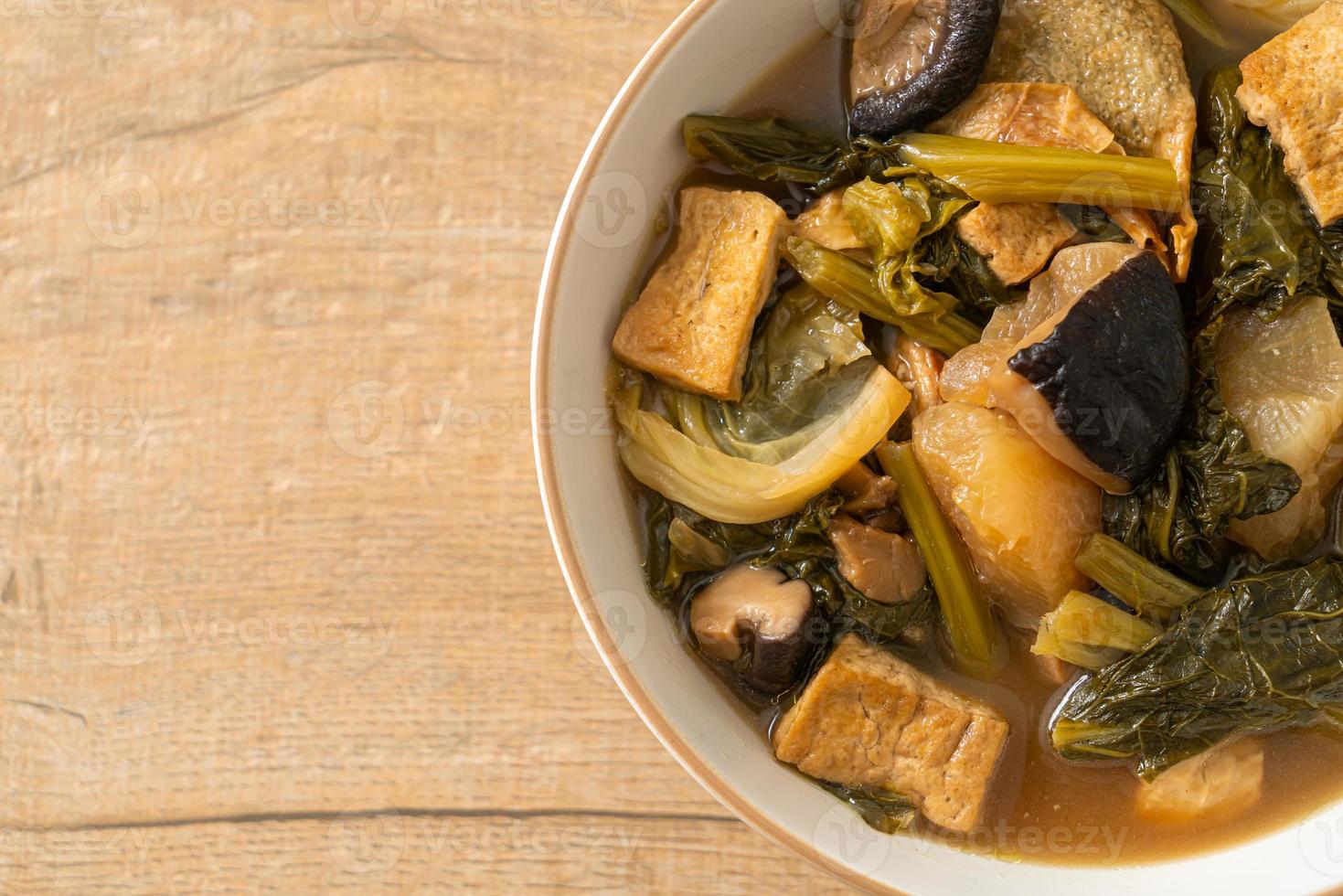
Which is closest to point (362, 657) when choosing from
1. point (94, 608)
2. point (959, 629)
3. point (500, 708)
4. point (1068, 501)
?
point (500, 708)

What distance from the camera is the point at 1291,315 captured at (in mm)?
2340

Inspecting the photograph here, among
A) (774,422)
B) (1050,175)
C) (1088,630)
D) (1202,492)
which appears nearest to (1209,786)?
(1088,630)

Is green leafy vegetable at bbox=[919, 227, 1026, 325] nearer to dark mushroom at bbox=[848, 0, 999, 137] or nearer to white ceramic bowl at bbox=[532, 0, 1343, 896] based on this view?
dark mushroom at bbox=[848, 0, 999, 137]

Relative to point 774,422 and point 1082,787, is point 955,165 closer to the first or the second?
point 774,422

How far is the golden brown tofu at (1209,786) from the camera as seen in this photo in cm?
246

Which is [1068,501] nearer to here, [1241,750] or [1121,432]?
[1121,432]

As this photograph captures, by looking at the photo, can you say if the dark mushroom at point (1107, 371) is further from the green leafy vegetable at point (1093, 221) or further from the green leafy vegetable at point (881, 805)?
the green leafy vegetable at point (881, 805)

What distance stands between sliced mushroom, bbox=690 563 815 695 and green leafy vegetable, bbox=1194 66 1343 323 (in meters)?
1.14

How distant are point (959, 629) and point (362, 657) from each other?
167 centimetres

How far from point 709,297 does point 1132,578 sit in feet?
3.70

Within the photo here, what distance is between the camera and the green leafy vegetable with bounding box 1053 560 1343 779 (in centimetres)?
231

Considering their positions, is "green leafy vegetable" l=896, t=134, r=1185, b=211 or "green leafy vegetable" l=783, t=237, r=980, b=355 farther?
"green leafy vegetable" l=783, t=237, r=980, b=355

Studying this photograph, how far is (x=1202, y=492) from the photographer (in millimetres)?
2293

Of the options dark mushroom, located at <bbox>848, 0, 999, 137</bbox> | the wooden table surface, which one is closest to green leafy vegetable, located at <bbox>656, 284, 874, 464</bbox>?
dark mushroom, located at <bbox>848, 0, 999, 137</bbox>
